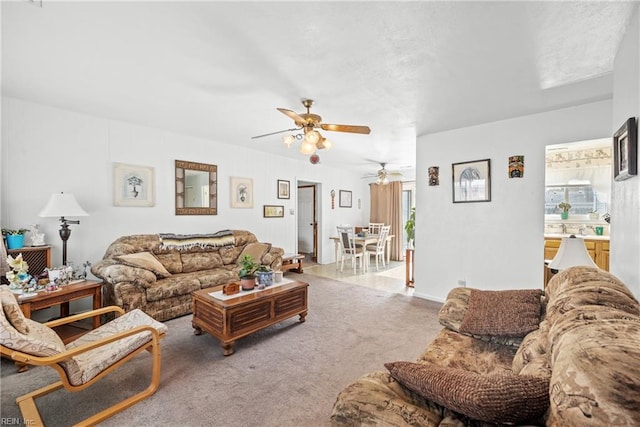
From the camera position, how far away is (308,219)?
7.55 metres

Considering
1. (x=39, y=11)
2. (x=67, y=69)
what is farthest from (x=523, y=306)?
(x=67, y=69)

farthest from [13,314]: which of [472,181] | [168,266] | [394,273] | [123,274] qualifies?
[394,273]

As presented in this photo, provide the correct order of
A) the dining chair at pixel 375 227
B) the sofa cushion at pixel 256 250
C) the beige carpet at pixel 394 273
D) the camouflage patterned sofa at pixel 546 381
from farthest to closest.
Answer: the dining chair at pixel 375 227
the beige carpet at pixel 394 273
the sofa cushion at pixel 256 250
the camouflage patterned sofa at pixel 546 381

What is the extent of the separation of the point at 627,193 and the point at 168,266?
14.5ft

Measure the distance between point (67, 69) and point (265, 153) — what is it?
132 inches

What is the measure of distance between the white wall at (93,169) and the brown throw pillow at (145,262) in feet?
2.09

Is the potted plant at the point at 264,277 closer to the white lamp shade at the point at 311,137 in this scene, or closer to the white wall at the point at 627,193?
the white lamp shade at the point at 311,137

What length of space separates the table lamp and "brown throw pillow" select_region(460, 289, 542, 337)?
3903 millimetres

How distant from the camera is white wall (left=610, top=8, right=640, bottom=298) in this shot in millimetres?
1493

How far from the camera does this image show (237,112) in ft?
10.7

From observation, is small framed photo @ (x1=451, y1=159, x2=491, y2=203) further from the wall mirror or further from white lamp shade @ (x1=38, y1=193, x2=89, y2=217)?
white lamp shade @ (x1=38, y1=193, x2=89, y2=217)

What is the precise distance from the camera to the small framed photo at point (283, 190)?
585 centimetres

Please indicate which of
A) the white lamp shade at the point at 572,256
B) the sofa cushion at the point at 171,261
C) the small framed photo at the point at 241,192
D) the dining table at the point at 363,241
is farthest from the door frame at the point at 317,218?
the white lamp shade at the point at 572,256

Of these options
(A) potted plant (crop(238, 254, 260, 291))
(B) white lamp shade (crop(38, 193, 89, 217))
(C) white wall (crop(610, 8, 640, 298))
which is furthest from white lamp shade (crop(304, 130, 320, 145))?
(B) white lamp shade (crop(38, 193, 89, 217))
